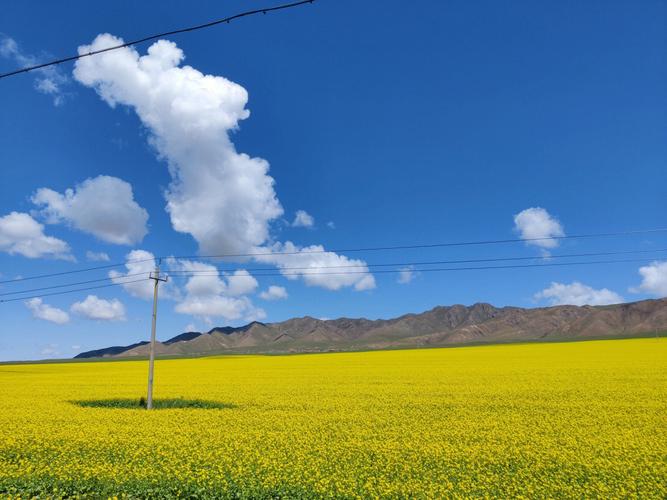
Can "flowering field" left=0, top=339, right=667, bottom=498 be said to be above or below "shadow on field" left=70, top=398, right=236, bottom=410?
below

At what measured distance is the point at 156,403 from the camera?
30141 millimetres

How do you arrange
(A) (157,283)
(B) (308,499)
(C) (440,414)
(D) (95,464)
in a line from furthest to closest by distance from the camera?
1. (A) (157,283)
2. (C) (440,414)
3. (D) (95,464)
4. (B) (308,499)

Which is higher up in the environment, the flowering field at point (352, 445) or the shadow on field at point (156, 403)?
the shadow on field at point (156, 403)

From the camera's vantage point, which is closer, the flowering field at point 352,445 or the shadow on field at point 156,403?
the flowering field at point 352,445

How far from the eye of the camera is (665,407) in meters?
23.4

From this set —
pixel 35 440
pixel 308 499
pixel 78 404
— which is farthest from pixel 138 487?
pixel 78 404

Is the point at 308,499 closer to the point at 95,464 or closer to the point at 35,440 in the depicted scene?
the point at 95,464

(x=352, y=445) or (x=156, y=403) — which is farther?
(x=156, y=403)

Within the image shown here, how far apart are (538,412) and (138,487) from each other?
18.7 meters

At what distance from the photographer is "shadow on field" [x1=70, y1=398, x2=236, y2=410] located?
93.5 feet

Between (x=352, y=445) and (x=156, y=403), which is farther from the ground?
(x=156, y=403)

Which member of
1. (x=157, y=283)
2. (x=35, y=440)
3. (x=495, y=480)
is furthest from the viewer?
(x=157, y=283)

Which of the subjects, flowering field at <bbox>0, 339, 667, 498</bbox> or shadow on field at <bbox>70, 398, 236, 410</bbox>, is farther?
shadow on field at <bbox>70, 398, 236, 410</bbox>

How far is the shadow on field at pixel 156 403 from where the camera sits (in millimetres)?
28500
